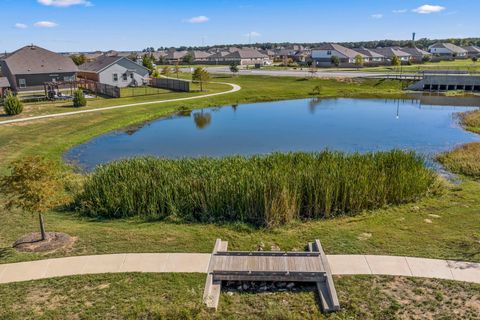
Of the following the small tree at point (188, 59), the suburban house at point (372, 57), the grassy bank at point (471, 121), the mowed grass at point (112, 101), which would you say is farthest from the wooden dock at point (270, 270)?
the small tree at point (188, 59)

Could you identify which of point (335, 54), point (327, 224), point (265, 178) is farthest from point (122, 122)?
point (335, 54)

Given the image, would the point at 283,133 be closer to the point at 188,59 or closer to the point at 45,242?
the point at 45,242

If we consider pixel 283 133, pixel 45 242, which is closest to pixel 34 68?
pixel 283 133

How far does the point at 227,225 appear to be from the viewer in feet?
43.2

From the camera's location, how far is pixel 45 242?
1169 centimetres

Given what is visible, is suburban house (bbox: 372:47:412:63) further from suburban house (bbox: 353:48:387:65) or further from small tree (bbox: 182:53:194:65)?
small tree (bbox: 182:53:194:65)

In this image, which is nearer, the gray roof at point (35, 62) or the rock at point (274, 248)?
the rock at point (274, 248)

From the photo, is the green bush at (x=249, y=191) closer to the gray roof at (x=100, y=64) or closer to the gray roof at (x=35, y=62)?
the gray roof at (x=35, y=62)

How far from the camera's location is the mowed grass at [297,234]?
1120 cm

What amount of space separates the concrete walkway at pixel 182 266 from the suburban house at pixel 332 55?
92.5m

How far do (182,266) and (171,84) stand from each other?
160 feet

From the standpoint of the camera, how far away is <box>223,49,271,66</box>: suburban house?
11769 cm

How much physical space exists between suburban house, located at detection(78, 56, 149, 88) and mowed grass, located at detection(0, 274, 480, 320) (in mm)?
50362

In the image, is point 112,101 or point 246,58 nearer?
point 112,101
